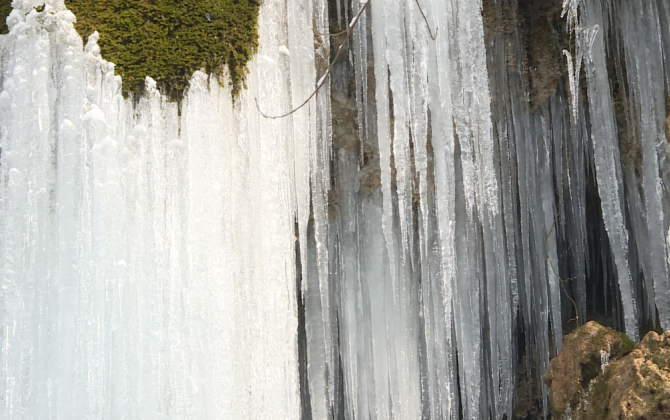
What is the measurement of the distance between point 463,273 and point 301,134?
146 cm

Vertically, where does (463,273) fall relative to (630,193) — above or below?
below

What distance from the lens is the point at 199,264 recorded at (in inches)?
154

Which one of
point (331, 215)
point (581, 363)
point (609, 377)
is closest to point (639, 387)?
point (609, 377)

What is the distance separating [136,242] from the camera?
12.5ft

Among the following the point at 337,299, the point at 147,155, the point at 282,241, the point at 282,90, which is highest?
the point at 282,90

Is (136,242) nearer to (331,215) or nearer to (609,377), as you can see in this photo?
(331,215)

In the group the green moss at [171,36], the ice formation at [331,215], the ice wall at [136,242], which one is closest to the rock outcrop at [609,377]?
the ice formation at [331,215]

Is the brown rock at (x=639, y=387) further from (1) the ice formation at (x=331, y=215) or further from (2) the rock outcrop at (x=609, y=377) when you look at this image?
(1) the ice formation at (x=331, y=215)

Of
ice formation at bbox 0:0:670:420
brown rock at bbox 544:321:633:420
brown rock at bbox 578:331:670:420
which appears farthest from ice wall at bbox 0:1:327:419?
brown rock at bbox 578:331:670:420

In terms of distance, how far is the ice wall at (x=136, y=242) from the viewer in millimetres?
3639

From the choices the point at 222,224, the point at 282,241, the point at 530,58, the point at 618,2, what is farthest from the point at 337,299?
the point at 618,2

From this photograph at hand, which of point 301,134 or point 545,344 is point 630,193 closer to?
point 545,344

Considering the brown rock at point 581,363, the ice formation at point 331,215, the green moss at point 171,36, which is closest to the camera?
the brown rock at point 581,363

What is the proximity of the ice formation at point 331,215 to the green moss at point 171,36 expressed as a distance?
82 mm
